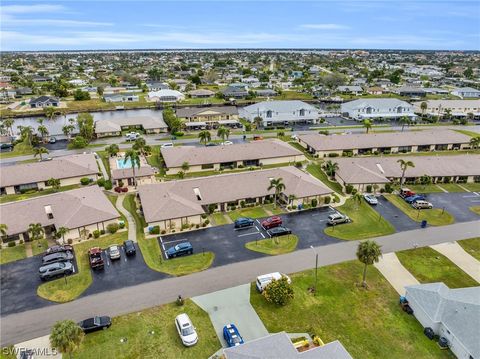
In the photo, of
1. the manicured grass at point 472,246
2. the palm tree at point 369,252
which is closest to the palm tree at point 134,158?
the palm tree at point 369,252

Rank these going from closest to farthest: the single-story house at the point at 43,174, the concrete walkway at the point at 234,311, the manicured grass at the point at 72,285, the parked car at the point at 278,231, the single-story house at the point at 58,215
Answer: the concrete walkway at the point at 234,311
the manicured grass at the point at 72,285
the single-story house at the point at 58,215
the parked car at the point at 278,231
the single-story house at the point at 43,174

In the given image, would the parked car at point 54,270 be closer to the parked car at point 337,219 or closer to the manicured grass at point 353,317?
the manicured grass at point 353,317

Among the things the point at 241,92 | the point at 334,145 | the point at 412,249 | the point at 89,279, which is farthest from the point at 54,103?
the point at 412,249

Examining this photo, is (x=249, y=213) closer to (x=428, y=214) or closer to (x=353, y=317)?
(x=353, y=317)

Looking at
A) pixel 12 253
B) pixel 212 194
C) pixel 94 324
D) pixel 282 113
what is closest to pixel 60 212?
pixel 12 253

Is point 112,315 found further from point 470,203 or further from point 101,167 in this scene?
point 470,203

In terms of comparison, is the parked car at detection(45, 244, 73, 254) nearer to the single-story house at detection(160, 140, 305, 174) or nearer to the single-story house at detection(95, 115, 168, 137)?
the single-story house at detection(160, 140, 305, 174)

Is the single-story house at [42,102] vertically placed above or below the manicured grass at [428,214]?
above

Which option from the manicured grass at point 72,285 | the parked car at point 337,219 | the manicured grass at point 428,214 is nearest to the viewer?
the manicured grass at point 72,285
